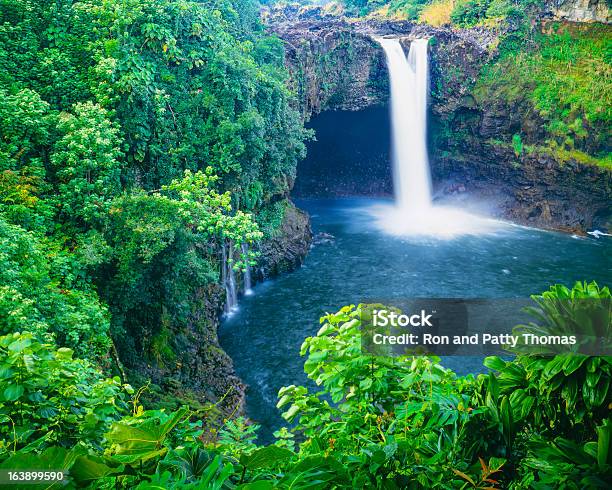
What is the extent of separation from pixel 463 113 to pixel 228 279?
16914mm

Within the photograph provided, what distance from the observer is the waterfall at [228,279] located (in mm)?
15375

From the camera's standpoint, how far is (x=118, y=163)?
10.5 m

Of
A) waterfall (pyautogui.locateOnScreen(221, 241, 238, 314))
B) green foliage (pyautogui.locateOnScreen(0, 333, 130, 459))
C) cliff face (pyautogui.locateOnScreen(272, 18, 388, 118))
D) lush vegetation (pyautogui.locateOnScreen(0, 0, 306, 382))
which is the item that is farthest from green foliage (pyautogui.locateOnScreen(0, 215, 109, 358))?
cliff face (pyautogui.locateOnScreen(272, 18, 388, 118))

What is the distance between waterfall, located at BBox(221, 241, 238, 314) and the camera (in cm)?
1538

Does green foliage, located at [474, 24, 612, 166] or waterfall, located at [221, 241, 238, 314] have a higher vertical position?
green foliage, located at [474, 24, 612, 166]

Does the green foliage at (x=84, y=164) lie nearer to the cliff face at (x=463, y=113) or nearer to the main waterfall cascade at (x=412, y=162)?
the cliff face at (x=463, y=113)

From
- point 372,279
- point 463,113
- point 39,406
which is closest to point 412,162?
point 463,113

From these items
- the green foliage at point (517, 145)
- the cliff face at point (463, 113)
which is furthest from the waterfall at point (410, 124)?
the green foliage at point (517, 145)

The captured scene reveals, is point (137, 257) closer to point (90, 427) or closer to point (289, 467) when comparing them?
point (90, 427)

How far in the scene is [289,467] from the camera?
3.13 meters

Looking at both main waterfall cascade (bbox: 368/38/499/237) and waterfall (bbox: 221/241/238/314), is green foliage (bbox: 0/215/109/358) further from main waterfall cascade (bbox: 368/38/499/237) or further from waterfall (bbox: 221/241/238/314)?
main waterfall cascade (bbox: 368/38/499/237)

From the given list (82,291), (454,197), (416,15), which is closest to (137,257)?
(82,291)

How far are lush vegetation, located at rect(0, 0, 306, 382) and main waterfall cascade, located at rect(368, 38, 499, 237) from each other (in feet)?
35.0

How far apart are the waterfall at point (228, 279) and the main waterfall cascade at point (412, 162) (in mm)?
9259
